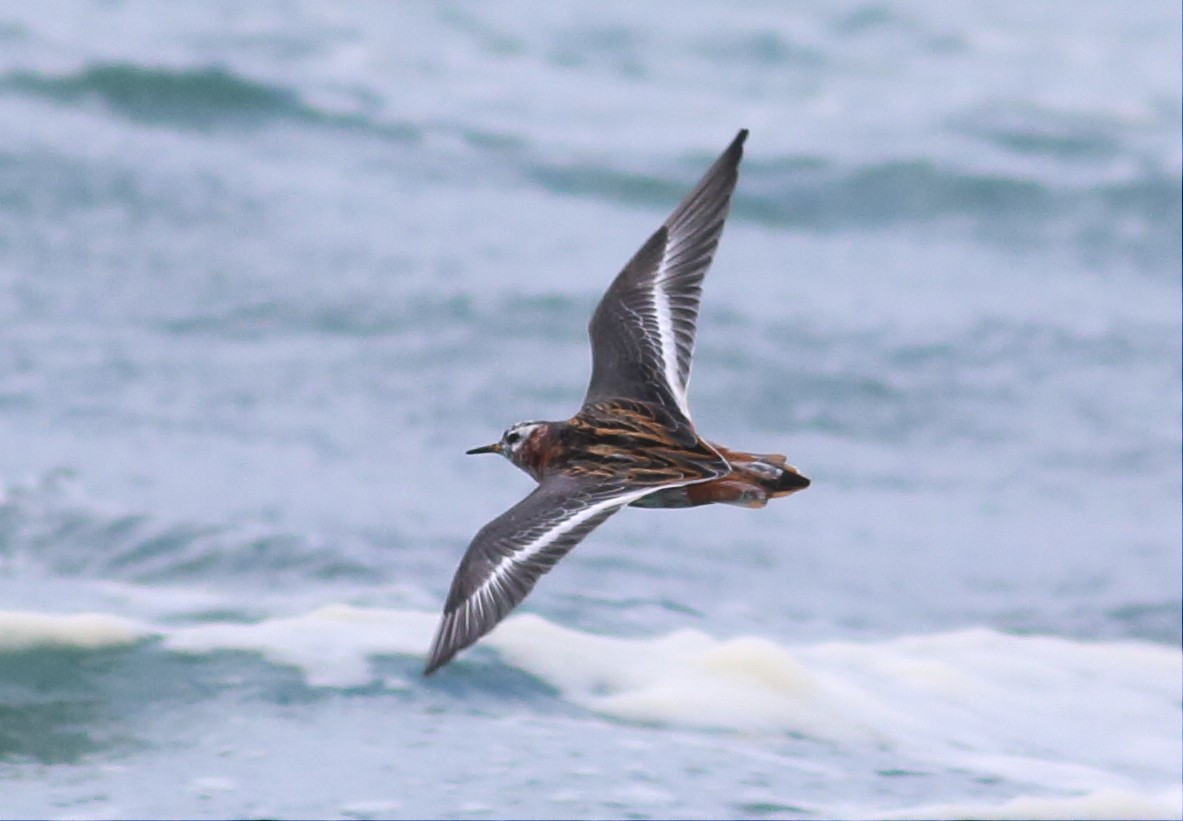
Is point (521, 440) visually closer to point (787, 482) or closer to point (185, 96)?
point (787, 482)

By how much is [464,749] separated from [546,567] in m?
1.36

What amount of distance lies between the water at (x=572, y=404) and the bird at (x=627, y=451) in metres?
0.93

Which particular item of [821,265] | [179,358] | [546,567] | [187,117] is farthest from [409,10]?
[546,567]

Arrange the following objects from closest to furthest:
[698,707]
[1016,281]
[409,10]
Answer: [698,707], [1016,281], [409,10]

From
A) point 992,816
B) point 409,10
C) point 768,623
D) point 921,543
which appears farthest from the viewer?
point 409,10

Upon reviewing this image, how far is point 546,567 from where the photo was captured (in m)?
4.84

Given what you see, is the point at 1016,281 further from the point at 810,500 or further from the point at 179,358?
the point at 179,358

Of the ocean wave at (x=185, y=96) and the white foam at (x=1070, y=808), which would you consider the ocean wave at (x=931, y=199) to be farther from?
the white foam at (x=1070, y=808)

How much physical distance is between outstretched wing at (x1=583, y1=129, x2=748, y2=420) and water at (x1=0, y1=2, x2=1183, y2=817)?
42.4 inches

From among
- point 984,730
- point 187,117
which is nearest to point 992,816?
point 984,730

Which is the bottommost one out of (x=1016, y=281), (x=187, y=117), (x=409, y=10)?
(x=1016, y=281)

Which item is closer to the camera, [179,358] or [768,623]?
[768,623]

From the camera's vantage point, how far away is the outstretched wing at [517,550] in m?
4.73

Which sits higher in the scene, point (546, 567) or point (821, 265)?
point (821, 265)
